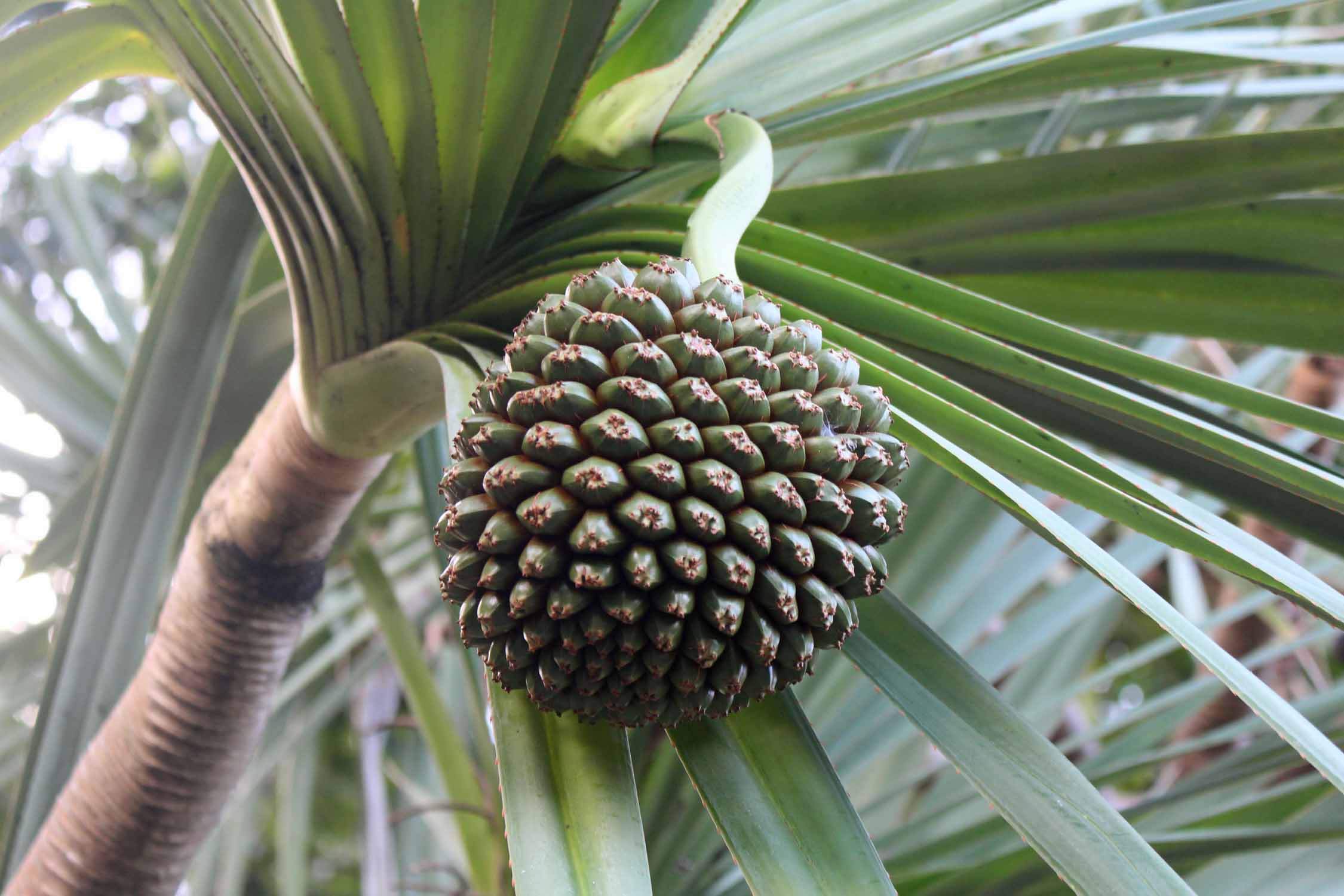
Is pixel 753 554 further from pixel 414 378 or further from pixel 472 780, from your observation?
pixel 472 780

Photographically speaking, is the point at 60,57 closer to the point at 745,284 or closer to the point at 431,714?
the point at 745,284

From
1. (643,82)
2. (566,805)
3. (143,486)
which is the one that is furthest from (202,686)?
(643,82)

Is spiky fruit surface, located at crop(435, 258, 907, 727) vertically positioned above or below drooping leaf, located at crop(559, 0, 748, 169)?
below

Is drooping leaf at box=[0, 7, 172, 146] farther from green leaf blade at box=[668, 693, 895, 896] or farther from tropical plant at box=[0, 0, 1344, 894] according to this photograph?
green leaf blade at box=[668, 693, 895, 896]

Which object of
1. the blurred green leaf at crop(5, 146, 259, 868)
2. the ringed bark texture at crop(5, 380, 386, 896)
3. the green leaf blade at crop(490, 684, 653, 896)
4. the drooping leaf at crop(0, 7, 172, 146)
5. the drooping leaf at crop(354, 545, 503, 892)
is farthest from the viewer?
the drooping leaf at crop(354, 545, 503, 892)

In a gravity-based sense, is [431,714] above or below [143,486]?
below

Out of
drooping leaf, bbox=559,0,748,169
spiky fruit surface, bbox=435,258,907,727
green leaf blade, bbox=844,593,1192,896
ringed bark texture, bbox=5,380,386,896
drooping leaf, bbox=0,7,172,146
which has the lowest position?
green leaf blade, bbox=844,593,1192,896

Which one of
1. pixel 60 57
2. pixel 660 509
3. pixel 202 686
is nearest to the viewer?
pixel 660 509

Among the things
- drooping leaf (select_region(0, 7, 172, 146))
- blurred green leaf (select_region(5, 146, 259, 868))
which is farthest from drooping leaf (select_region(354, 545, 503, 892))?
drooping leaf (select_region(0, 7, 172, 146))
